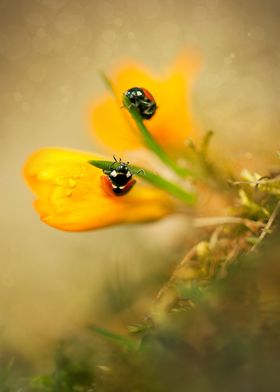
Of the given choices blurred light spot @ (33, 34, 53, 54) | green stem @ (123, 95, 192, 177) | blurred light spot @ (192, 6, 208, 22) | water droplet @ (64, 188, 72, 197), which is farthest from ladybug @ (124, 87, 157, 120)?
blurred light spot @ (33, 34, 53, 54)

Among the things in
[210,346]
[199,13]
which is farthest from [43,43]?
[210,346]

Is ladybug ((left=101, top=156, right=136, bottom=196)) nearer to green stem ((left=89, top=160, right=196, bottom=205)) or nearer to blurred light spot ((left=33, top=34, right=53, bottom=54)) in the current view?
green stem ((left=89, top=160, right=196, bottom=205))

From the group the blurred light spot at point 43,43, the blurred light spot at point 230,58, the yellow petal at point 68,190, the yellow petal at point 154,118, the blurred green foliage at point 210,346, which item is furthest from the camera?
the blurred light spot at point 43,43


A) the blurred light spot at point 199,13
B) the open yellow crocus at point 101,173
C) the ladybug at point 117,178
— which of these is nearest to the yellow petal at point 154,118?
the open yellow crocus at point 101,173

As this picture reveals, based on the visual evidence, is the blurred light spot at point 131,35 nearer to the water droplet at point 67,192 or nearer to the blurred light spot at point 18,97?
the blurred light spot at point 18,97

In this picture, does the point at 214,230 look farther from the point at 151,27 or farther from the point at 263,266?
the point at 151,27

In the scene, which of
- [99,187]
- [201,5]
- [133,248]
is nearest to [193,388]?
[99,187]
